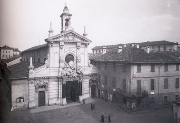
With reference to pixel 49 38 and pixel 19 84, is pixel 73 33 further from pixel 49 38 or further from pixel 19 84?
pixel 19 84

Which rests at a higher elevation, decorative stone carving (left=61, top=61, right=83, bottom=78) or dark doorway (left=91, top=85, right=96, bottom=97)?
decorative stone carving (left=61, top=61, right=83, bottom=78)

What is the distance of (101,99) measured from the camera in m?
23.0

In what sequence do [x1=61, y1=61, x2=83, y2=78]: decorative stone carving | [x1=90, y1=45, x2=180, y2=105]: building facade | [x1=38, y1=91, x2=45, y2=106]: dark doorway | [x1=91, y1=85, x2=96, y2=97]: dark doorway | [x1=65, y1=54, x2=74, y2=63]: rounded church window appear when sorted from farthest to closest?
[x1=91, y1=85, x2=96, y2=97]: dark doorway → [x1=65, y1=54, x2=74, y2=63]: rounded church window → [x1=61, y1=61, x2=83, y2=78]: decorative stone carving → [x1=38, y1=91, x2=45, y2=106]: dark doorway → [x1=90, y1=45, x2=180, y2=105]: building facade

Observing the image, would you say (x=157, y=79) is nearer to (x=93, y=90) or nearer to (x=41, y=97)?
(x=93, y=90)

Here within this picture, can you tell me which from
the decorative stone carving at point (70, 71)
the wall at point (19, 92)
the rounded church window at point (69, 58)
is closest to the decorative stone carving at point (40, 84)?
the wall at point (19, 92)

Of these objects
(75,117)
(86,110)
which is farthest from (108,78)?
(75,117)

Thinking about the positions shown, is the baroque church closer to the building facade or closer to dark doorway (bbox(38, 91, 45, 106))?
dark doorway (bbox(38, 91, 45, 106))

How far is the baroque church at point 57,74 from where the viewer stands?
59.0 ft

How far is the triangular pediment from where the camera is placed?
19609mm

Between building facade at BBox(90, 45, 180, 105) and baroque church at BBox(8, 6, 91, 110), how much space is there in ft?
11.7

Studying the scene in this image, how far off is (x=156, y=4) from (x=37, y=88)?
13159 millimetres

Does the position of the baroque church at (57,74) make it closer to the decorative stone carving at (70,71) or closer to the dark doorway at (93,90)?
the decorative stone carving at (70,71)

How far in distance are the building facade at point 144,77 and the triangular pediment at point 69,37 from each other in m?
4.02

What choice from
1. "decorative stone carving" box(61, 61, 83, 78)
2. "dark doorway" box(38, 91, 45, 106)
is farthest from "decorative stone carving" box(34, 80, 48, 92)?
"decorative stone carving" box(61, 61, 83, 78)
